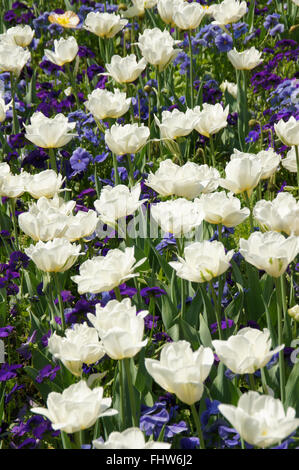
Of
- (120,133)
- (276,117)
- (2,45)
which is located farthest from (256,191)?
(2,45)

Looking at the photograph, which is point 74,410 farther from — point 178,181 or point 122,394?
point 178,181

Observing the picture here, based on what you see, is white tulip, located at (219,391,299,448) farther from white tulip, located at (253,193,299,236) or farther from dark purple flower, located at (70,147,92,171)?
dark purple flower, located at (70,147,92,171)

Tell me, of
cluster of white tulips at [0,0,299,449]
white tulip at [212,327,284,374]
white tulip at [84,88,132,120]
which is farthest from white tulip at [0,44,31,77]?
white tulip at [212,327,284,374]

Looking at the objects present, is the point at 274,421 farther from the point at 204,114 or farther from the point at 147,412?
the point at 204,114

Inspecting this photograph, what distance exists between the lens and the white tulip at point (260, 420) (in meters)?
1.39

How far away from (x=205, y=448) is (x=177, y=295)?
0.77 metres

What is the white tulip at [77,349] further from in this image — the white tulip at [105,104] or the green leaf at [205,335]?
the white tulip at [105,104]

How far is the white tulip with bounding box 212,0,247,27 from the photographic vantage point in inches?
151

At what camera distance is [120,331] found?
162 centimetres

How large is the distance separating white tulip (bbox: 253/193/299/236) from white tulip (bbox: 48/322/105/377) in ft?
2.01

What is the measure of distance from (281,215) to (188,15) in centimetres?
185

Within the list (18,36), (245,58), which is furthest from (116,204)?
(18,36)

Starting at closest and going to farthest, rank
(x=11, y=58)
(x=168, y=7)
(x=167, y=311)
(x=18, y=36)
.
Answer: (x=167, y=311)
(x=11, y=58)
(x=168, y=7)
(x=18, y=36)

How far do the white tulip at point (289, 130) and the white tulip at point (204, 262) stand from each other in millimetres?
839
